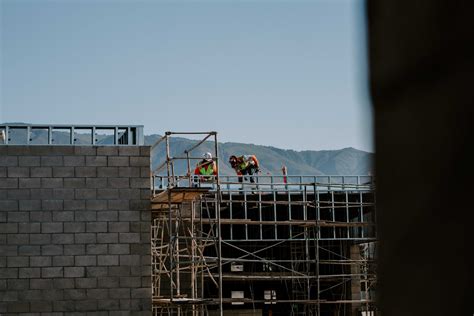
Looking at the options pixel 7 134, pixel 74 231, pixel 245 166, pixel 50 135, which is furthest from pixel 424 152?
pixel 245 166

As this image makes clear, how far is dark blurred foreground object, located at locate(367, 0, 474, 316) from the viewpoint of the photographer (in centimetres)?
87

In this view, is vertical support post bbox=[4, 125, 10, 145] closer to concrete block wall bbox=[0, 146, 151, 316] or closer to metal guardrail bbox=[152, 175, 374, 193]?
concrete block wall bbox=[0, 146, 151, 316]

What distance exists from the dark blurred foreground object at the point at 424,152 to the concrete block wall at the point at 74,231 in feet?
62.9

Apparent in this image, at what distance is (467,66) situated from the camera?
2.86 ft

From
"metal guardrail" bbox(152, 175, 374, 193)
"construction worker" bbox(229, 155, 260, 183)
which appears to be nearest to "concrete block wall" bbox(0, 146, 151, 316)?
"metal guardrail" bbox(152, 175, 374, 193)

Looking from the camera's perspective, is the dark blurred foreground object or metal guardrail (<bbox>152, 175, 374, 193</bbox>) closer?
the dark blurred foreground object

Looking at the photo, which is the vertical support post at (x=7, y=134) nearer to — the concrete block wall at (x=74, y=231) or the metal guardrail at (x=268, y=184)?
the concrete block wall at (x=74, y=231)

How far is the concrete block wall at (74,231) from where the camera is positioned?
64.9ft

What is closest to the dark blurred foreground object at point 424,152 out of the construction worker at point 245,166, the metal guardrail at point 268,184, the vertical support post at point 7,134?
the metal guardrail at point 268,184

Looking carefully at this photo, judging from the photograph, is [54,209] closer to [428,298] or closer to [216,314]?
[216,314]

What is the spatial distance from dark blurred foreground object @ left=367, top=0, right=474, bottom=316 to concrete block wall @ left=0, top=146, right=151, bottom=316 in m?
19.2

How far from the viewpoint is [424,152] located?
0.93 metres

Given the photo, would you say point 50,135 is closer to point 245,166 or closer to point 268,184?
point 268,184

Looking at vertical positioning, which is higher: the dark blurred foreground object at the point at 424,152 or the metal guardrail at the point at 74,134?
the metal guardrail at the point at 74,134
